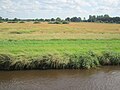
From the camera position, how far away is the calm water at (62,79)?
1802cm

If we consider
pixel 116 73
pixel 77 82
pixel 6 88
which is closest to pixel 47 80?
pixel 77 82

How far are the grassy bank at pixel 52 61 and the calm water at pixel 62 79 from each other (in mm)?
652

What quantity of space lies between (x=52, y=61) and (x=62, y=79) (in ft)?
10.1

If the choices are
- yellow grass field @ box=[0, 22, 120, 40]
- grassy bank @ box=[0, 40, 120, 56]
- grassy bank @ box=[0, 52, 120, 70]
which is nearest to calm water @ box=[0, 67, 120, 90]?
grassy bank @ box=[0, 52, 120, 70]

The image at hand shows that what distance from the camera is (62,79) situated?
811 inches

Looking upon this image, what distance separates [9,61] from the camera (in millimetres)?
22375

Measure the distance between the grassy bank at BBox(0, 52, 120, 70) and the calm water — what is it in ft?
2.14

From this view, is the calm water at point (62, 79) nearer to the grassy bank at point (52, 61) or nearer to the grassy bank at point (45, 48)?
the grassy bank at point (52, 61)

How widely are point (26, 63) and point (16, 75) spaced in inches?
68.9

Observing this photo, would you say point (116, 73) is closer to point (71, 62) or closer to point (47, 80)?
point (71, 62)

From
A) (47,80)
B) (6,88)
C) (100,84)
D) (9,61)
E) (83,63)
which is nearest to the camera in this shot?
(6,88)

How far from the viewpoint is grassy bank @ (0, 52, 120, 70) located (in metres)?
22.4

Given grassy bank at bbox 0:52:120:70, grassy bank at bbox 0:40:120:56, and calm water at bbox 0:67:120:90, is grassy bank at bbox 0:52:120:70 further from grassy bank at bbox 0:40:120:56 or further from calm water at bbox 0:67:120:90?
grassy bank at bbox 0:40:120:56

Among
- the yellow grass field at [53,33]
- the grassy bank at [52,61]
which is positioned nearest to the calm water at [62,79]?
the grassy bank at [52,61]
